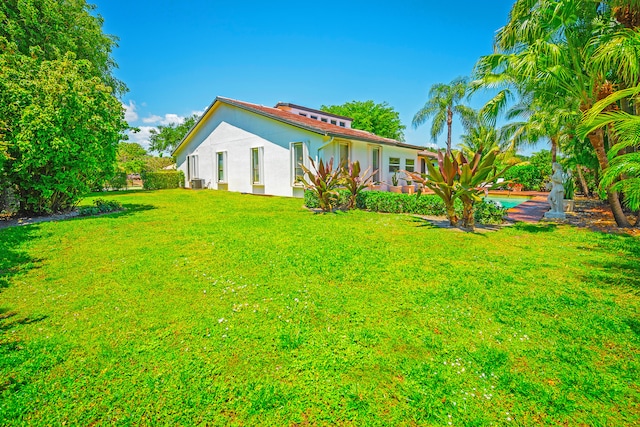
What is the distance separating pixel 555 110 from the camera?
14.5 m

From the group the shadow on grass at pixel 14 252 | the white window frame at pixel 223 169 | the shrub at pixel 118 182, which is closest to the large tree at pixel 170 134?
the shrub at pixel 118 182

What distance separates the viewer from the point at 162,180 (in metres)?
25.0

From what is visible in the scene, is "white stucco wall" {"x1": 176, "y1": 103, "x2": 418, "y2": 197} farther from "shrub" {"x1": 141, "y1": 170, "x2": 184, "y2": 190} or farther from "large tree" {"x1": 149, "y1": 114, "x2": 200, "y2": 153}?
"large tree" {"x1": 149, "y1": 114, "x2": 200, "y2": 153}

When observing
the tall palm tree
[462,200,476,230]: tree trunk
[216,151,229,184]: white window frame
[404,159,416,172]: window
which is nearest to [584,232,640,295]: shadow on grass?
the tall palm tree

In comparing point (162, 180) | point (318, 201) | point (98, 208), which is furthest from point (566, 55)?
point (162, 180)

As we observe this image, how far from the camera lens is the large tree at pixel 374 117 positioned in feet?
135

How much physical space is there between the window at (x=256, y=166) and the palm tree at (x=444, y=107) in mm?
18149

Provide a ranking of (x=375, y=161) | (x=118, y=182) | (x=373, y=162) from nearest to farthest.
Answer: (x=373, y=162) → (x=375, y=161) → (x=118, y=182)

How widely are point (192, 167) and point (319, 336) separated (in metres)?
25.0

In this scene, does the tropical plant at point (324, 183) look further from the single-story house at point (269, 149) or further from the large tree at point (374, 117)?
the large tree at point (374, 117)

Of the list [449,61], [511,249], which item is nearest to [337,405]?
[511,249]

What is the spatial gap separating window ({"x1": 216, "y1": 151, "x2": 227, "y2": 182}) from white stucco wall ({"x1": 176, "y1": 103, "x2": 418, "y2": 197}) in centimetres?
26

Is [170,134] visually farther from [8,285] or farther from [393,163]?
[8,285]

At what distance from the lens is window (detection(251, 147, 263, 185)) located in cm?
1798
